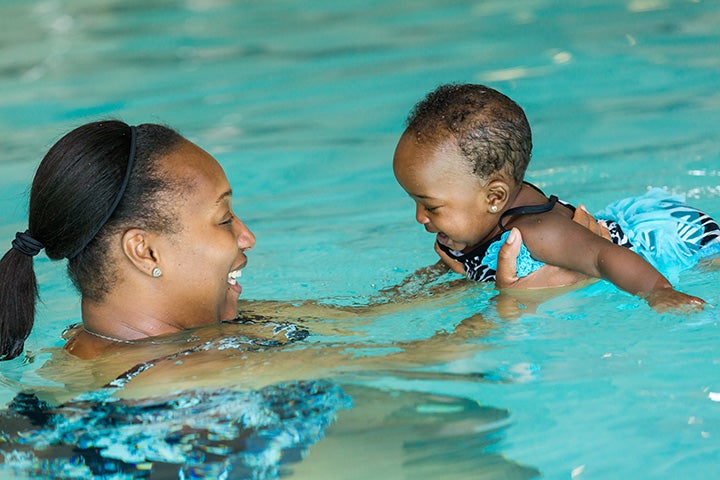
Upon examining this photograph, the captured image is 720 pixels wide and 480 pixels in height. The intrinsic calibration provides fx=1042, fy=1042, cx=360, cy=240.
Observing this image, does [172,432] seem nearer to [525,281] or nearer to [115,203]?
[115,203]

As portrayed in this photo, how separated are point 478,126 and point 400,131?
3.01 meters

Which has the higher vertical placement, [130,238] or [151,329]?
[130,238]

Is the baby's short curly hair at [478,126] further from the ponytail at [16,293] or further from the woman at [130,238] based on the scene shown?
the ponytail at [16,293]

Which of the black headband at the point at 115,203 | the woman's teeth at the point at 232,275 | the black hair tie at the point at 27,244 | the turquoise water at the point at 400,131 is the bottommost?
the turquoise water at the point at 400,131

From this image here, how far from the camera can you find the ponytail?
3.02 metres

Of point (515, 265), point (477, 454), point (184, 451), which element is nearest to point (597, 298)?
point (515, 265)

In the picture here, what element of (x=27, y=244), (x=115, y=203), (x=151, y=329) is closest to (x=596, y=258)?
(x=151, y=329)

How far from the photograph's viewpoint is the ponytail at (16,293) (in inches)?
119

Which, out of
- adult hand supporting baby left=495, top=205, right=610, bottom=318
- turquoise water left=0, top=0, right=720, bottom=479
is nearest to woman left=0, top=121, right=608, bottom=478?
turquoise water left=0, top=0, right=720, bottom=479

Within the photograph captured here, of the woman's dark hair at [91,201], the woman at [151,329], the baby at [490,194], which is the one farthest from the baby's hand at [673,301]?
the woman's dark hair at [91,201]

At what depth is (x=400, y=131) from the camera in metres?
6.65

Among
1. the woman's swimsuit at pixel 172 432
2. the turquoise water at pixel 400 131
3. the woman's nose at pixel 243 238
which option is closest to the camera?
the woman's swimsuit at pixel 172 432

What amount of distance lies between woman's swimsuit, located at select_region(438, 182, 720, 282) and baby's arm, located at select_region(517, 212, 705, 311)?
4.1 inches

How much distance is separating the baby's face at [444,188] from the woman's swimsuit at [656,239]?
4.3 inches
